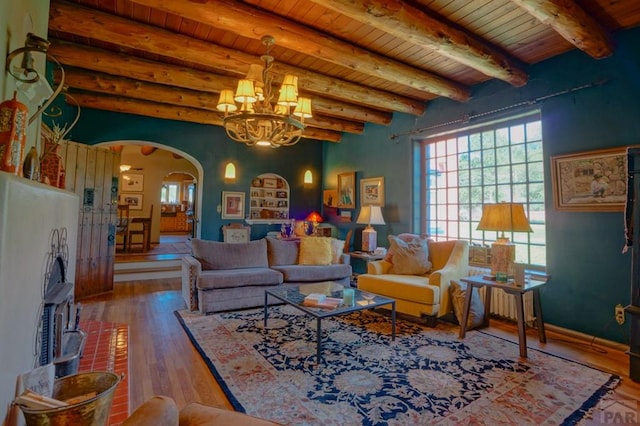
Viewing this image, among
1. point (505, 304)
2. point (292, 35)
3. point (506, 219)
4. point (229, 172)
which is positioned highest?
point (292, 35)

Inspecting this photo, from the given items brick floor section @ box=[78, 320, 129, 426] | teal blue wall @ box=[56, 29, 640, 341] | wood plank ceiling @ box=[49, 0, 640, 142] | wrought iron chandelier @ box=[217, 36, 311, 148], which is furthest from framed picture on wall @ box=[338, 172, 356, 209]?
brick floor section @ box=[78, 320, 129, 426]

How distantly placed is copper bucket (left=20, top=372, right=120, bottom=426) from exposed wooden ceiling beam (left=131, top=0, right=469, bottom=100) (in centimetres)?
255

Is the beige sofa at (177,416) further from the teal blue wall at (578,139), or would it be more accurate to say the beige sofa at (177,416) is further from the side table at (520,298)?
the teal blue wall at (578,139)

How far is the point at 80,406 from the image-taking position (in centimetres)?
119

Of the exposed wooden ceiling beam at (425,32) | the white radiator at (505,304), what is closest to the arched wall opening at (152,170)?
the exposed wooden ceiling beam at (425,32)

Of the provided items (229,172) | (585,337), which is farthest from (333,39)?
(585,337)

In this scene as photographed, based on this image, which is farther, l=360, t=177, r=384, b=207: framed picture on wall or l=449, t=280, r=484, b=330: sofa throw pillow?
l=360, t=177, r=384, b=207: framed picture on wall

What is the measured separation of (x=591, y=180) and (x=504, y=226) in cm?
105

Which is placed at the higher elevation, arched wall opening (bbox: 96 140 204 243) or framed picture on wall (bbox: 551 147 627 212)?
arched wall opening (bbox: 96 140 204 243)

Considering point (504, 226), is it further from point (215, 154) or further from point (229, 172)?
point (215, 154)

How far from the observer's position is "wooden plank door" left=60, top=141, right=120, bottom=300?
4344 millimetres

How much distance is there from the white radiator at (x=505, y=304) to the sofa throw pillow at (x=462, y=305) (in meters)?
0.35

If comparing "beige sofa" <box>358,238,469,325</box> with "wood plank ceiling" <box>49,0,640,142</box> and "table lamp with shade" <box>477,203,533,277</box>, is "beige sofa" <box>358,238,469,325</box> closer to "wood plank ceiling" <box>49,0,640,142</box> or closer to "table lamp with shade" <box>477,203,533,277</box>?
"table lamp with shade" <box>477,203,533,277</box>

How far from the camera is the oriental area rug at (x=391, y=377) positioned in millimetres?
1896
